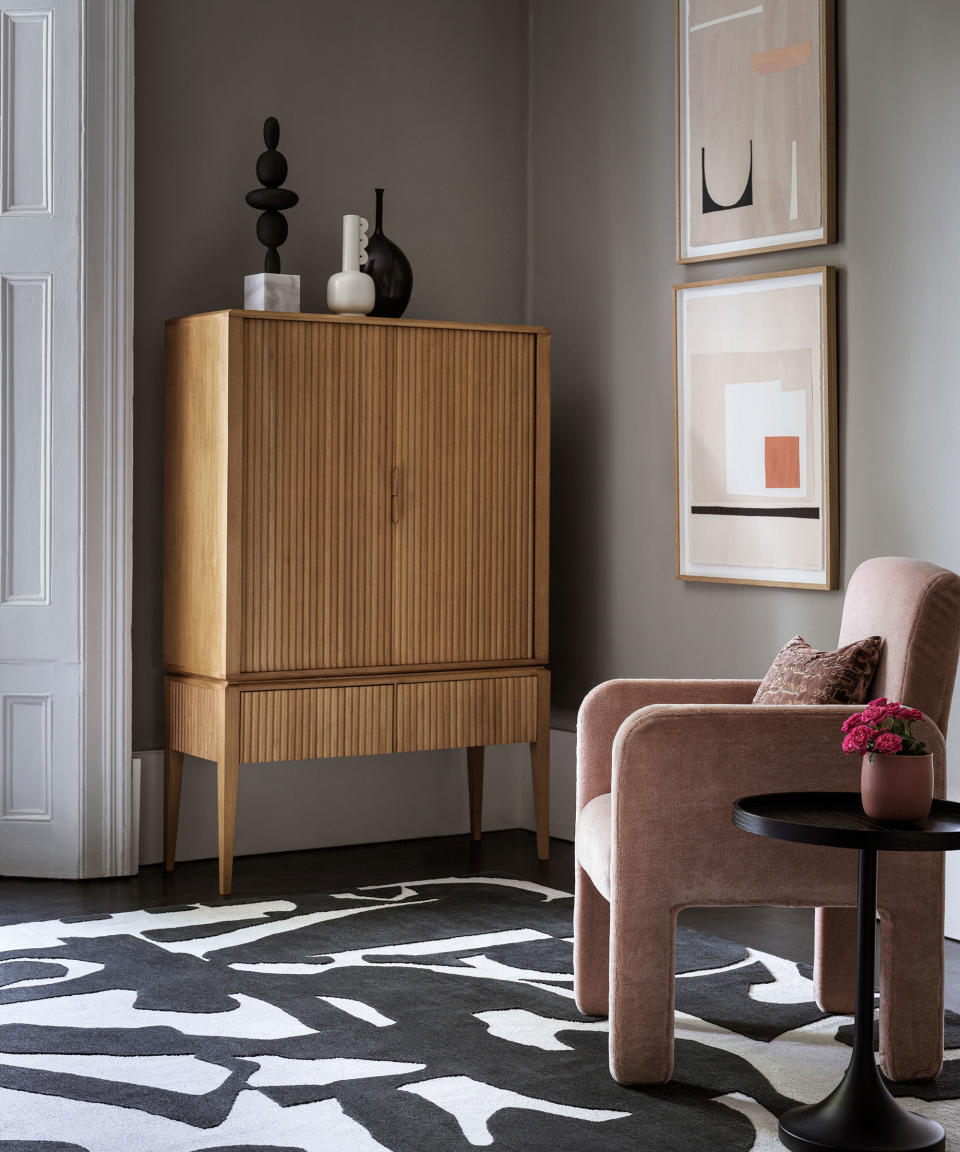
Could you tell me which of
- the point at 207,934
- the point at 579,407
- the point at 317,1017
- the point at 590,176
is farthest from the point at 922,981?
the point at 590,176

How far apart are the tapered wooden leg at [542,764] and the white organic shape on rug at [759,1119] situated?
1.94 metres

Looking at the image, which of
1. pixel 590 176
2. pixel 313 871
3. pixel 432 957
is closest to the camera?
pixel 432 957

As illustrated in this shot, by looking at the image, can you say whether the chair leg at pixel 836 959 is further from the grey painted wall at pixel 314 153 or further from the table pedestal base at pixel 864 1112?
the grey painted wall at pixel 314 153

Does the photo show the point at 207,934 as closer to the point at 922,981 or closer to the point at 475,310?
the point at 922,981

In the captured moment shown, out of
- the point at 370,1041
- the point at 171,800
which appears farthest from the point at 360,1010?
the point at 171,800

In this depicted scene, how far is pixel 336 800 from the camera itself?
480 cm

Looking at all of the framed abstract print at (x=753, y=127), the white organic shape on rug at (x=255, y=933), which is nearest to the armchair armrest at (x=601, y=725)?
the white organic shape on rug at (x=255, y=933)

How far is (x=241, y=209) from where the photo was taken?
465 cm

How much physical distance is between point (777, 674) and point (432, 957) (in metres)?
1.03

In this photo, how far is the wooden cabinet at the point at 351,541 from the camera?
4141 millimetres

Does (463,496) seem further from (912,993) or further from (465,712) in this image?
(912,993)

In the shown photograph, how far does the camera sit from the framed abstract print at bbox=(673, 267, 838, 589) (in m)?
4.05

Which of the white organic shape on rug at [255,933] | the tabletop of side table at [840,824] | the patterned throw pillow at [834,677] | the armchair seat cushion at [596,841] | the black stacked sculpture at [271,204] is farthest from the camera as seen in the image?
the black stacked sculpture at [271,204]

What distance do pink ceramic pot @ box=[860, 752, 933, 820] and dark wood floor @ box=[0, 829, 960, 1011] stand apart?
110cm
